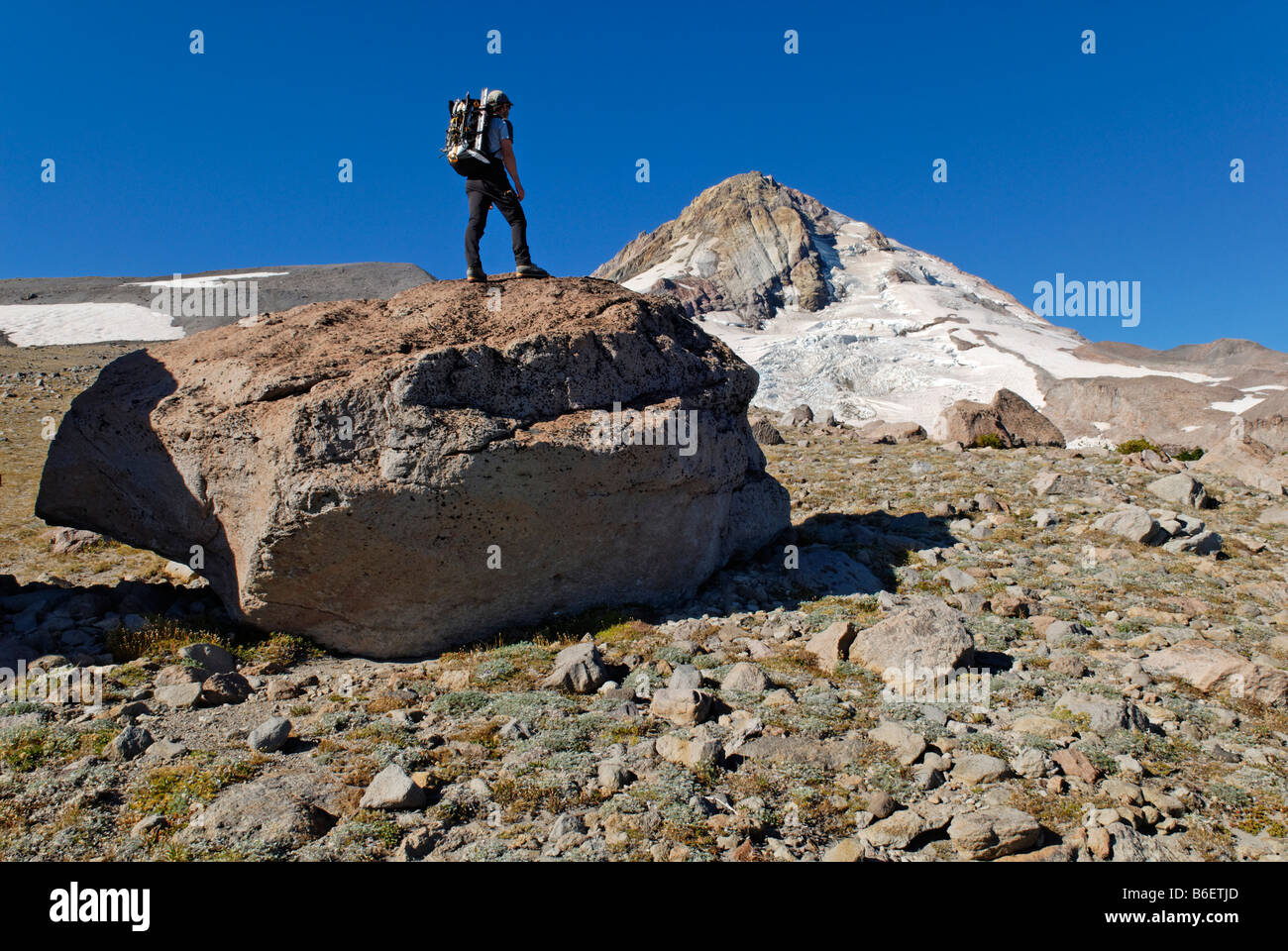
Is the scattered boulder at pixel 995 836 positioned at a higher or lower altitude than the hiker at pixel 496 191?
lower

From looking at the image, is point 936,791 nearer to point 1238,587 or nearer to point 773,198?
point 1238,587

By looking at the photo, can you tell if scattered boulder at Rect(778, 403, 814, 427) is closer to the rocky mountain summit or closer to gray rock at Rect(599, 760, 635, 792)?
the rocky mountain summit

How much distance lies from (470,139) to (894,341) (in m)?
56.1

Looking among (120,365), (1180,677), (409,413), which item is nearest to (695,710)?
(409,413)

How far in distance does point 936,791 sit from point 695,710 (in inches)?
76.8

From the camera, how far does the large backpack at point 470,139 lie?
359 inches

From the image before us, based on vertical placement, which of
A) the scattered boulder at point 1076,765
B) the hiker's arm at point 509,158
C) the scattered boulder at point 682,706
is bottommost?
the scattered boulder at point 1076,765

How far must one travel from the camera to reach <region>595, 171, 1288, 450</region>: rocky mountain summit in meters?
40.8

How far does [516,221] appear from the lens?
381 inches

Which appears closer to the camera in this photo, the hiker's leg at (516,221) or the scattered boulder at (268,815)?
the scattered boulder at (268,815)

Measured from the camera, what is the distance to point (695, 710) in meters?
6.22

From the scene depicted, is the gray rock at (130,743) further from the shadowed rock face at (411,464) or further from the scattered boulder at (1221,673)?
the scattered boulder at (1221,673)

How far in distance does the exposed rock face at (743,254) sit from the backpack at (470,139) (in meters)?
A: 63.1

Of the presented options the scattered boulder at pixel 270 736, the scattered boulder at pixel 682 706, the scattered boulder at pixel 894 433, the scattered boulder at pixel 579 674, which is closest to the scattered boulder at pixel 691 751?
the scattered boulder at pixel 682 706
